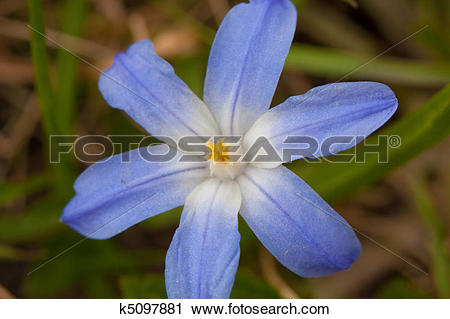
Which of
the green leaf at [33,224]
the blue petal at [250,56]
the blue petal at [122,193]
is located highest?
the blue petal at [250,56]

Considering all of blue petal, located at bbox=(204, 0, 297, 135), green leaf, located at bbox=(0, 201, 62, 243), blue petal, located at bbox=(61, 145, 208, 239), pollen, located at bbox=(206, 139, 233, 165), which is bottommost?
green leaf, located at bbox=(0, 201, 62, 243)

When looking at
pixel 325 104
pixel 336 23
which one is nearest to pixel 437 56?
pixel 336 23

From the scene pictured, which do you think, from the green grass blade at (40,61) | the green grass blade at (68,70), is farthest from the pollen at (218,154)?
the green grass blade at (68,70)

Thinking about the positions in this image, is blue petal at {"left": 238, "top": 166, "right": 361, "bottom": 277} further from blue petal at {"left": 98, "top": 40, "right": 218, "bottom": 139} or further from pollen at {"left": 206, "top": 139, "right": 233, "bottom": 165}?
blue petal at {"left": 98, "top": 40, "right": 218, "bottom": 139}

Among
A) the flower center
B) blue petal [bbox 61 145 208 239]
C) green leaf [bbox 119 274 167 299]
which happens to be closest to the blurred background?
green leaf [bbox 119 274 167 299]

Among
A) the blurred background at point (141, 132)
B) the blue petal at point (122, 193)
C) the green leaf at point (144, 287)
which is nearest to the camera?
the blue petal at point (122, 193)

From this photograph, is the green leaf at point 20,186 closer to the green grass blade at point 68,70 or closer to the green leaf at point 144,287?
the green grass blade at point 68,70
